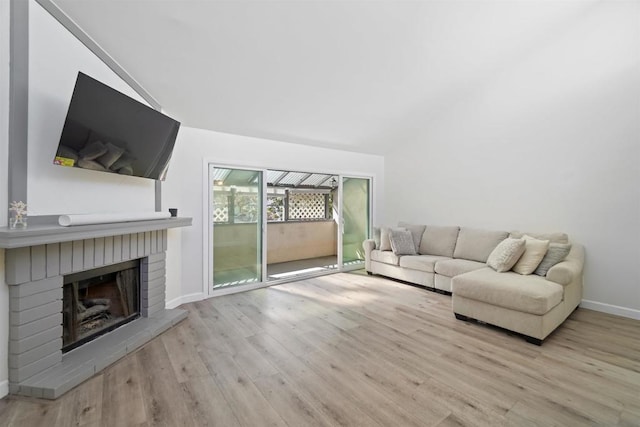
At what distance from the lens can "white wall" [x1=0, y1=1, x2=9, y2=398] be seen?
1.62m

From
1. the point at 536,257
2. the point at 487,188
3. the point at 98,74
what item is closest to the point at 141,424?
the point at 98,74

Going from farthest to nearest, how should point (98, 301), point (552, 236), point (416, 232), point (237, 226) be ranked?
point (416, 232), point (237, 226), point (552, 236), point (98, 301)

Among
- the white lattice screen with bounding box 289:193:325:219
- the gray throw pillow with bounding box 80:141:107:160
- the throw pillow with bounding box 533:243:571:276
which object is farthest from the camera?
the white lattice screen with bounding box 289:193:325:219

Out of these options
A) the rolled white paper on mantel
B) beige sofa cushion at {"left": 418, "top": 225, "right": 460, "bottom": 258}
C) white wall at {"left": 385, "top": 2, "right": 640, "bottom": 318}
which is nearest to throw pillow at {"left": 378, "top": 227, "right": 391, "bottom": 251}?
beige sofa cushion at {"left": 418, "top": 225, "right": 460, "bottom": 258}

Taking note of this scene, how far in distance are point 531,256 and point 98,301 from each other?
4358 mm

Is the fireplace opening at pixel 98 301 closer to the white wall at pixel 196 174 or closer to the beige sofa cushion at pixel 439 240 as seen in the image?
the white wall at pixel 196 174

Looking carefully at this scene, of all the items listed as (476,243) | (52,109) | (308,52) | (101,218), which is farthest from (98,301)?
(476,243)

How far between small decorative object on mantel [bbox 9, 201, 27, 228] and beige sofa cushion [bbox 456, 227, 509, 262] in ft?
15.2

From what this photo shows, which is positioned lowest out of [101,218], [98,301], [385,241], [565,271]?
[98,301]

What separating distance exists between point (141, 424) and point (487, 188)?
4.68 metres

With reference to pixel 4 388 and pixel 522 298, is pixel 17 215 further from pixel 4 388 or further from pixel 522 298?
pixel 522 298

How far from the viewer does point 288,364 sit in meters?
2.12

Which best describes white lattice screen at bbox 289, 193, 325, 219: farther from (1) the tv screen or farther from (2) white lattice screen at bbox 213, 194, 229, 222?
(1) the tv screen

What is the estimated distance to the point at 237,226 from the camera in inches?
157
